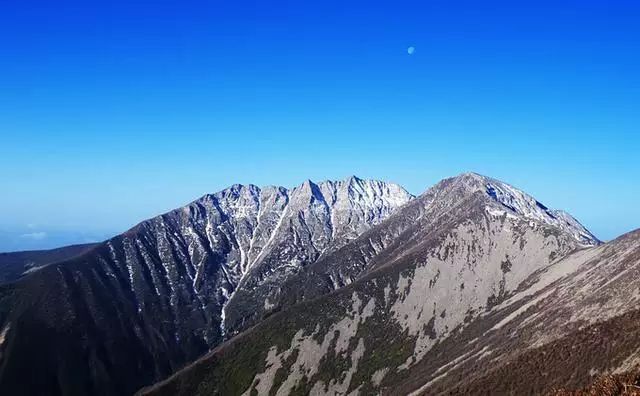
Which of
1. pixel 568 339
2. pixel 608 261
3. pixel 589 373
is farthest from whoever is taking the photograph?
pixel 608 261

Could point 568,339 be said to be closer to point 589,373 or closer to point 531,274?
point 589,373

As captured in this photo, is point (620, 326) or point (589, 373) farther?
point (620, 326)

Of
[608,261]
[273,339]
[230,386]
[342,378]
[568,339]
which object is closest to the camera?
[568,339]

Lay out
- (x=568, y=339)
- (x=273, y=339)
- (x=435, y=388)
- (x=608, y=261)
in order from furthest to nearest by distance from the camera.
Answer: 1. (x=273, y=339)
2. (x=608, y=261)
3. (x=435, y=388)
4. (x=568, y=339)

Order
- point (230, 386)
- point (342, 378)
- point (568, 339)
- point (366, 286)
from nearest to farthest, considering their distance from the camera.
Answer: point (568, 339)
point (342, 378)
point (230, 386)
point (366, 286)

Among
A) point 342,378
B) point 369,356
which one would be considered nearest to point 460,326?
point 369,356

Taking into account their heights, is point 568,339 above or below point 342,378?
above

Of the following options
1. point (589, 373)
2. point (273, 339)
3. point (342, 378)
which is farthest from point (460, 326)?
point (589, 373)

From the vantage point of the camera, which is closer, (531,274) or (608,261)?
(608,261)

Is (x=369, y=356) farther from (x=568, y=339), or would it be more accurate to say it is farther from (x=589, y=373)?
(x=589, y=373)
